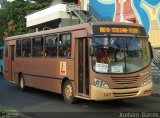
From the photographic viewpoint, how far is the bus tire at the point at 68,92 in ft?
47.9

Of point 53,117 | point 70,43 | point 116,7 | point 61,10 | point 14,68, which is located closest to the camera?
point 53,117

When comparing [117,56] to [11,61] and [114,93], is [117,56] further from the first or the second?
[11,61]

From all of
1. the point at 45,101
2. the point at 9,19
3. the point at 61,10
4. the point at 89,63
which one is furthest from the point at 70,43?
the point at 9,19

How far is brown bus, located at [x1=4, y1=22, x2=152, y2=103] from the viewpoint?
13.0 m

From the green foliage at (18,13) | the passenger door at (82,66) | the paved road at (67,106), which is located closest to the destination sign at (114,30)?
the passenger door at (82,66)

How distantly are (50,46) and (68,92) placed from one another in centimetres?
252

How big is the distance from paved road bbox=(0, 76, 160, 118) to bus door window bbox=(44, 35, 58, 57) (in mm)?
1745

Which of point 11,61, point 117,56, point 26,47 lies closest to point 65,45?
point 117,56

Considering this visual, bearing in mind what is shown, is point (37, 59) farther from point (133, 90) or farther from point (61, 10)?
point (61, 10)

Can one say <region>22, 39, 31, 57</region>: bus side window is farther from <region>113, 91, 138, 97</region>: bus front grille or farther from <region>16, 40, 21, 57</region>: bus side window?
<region>113, 91, 138, 97</region>: bus front grille

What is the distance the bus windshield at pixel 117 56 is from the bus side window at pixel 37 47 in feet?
15.6

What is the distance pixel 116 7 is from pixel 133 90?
1942cm

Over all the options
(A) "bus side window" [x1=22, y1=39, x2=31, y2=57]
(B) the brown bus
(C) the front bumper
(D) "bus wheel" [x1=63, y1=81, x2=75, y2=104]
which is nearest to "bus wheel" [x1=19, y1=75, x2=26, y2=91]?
(A) "bus side window" [x1=22, y1=39, x2=31, y2=57]

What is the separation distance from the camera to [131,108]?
13516 mm
